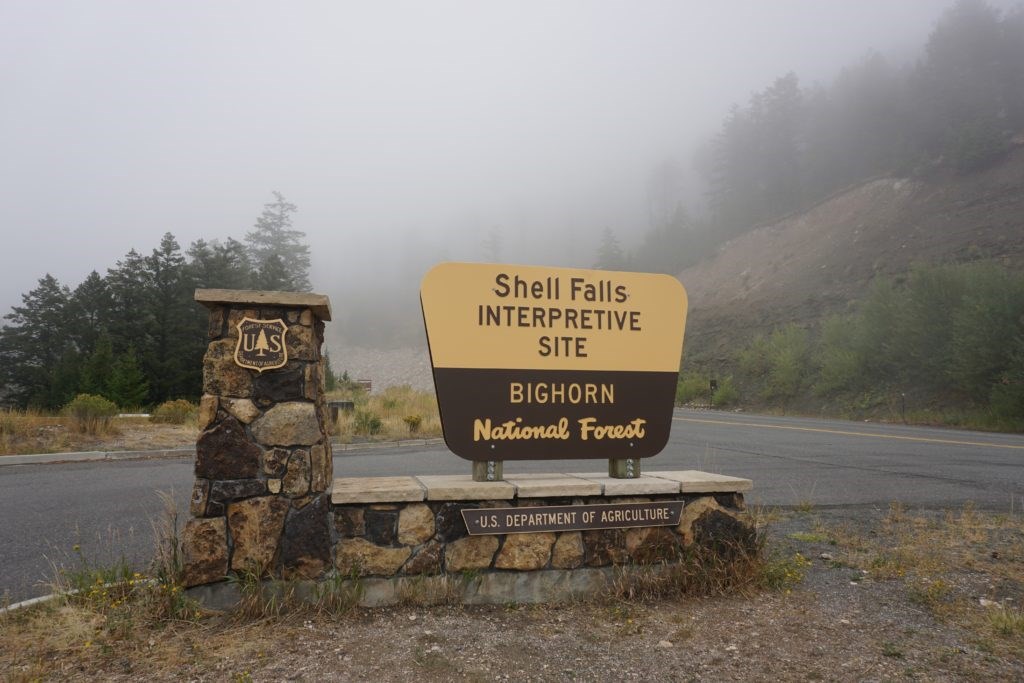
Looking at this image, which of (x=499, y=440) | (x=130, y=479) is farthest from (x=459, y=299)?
(x=130, y=479)

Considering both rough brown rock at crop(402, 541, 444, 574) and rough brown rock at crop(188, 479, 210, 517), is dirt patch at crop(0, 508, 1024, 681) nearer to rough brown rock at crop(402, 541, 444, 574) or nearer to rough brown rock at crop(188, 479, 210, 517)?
rough brown rock at crop(402, 541, 444, 574)

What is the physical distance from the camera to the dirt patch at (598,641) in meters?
3.29

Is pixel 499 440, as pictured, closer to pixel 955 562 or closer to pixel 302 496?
pixel 302 496

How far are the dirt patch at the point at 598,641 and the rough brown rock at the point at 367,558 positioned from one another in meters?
0.24

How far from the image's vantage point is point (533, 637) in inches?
149

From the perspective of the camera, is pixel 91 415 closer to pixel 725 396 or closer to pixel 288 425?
pixel 288 425

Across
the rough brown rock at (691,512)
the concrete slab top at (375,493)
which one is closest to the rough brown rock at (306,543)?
the concrete slab top at (375,493)

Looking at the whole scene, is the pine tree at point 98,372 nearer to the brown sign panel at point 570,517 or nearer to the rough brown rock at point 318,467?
the rough brown rock at point 318,467

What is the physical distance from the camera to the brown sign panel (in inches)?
167

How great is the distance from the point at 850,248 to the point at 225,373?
157 ft

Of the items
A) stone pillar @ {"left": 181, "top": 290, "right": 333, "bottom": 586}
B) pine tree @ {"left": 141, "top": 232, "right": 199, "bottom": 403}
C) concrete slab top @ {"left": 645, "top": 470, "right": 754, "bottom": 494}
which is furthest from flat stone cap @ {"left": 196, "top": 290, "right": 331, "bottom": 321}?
→ pine tree @ {"left": 141, "top": 232, "right": 199, "bottom": 403}

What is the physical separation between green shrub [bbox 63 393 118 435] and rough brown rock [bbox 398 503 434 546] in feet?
39.5

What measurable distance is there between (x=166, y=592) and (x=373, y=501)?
4.22ft

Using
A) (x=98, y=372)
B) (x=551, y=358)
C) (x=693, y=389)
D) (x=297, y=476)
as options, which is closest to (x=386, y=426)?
(x=551, y=358)
